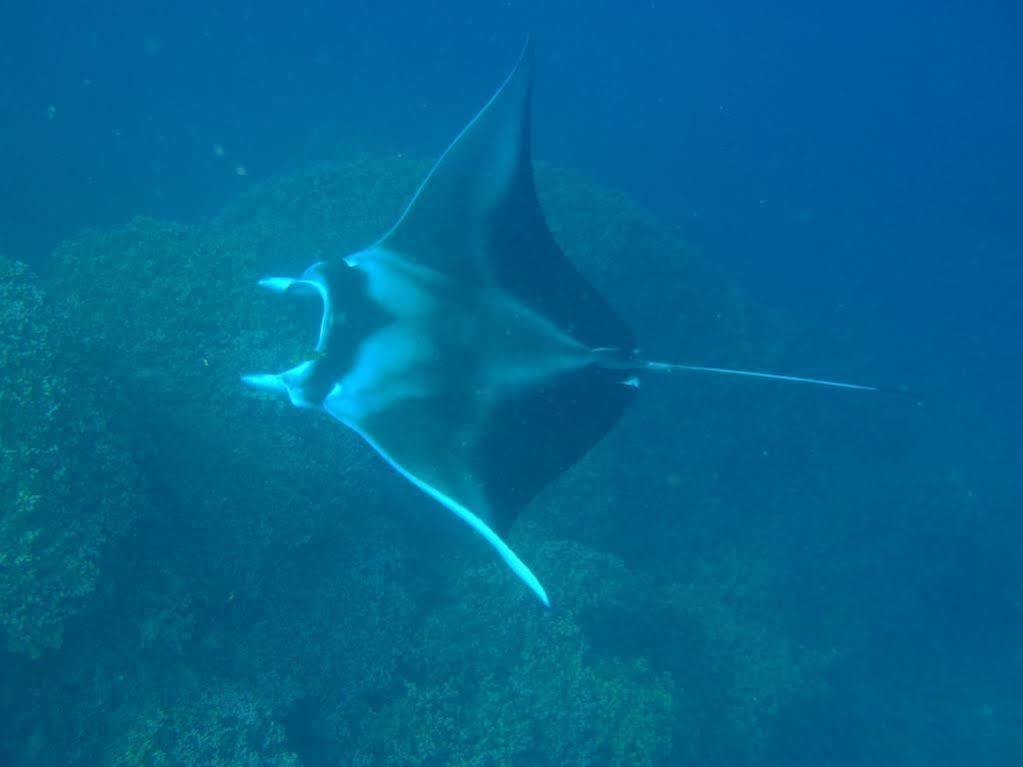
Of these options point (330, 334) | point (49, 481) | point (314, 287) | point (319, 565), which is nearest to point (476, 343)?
point (330, 334)

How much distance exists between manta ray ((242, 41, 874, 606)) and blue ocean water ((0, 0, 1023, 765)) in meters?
1.86

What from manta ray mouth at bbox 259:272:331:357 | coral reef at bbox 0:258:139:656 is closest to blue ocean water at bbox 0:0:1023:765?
coral reef at bbox 0:258:139:656

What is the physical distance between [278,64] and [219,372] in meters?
17.7

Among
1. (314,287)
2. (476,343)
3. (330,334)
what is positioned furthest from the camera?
(476,343)

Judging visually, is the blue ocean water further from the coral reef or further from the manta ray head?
the manta ray head

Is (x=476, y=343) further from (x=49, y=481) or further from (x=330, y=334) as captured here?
(x=49, y=481)

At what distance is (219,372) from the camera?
Answer: 15.9ft

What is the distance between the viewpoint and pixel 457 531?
5.66 m

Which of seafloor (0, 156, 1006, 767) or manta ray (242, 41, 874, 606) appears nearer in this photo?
manta ray (242, 41, 874, 606)

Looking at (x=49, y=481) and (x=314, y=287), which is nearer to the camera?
(x=314, y=287)

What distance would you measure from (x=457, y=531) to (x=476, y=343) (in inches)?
106

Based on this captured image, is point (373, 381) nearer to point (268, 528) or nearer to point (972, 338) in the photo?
point (268, 528)

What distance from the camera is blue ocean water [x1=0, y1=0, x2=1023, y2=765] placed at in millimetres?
4008

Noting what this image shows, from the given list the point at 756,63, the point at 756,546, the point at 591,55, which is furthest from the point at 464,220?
the point at 756,63
